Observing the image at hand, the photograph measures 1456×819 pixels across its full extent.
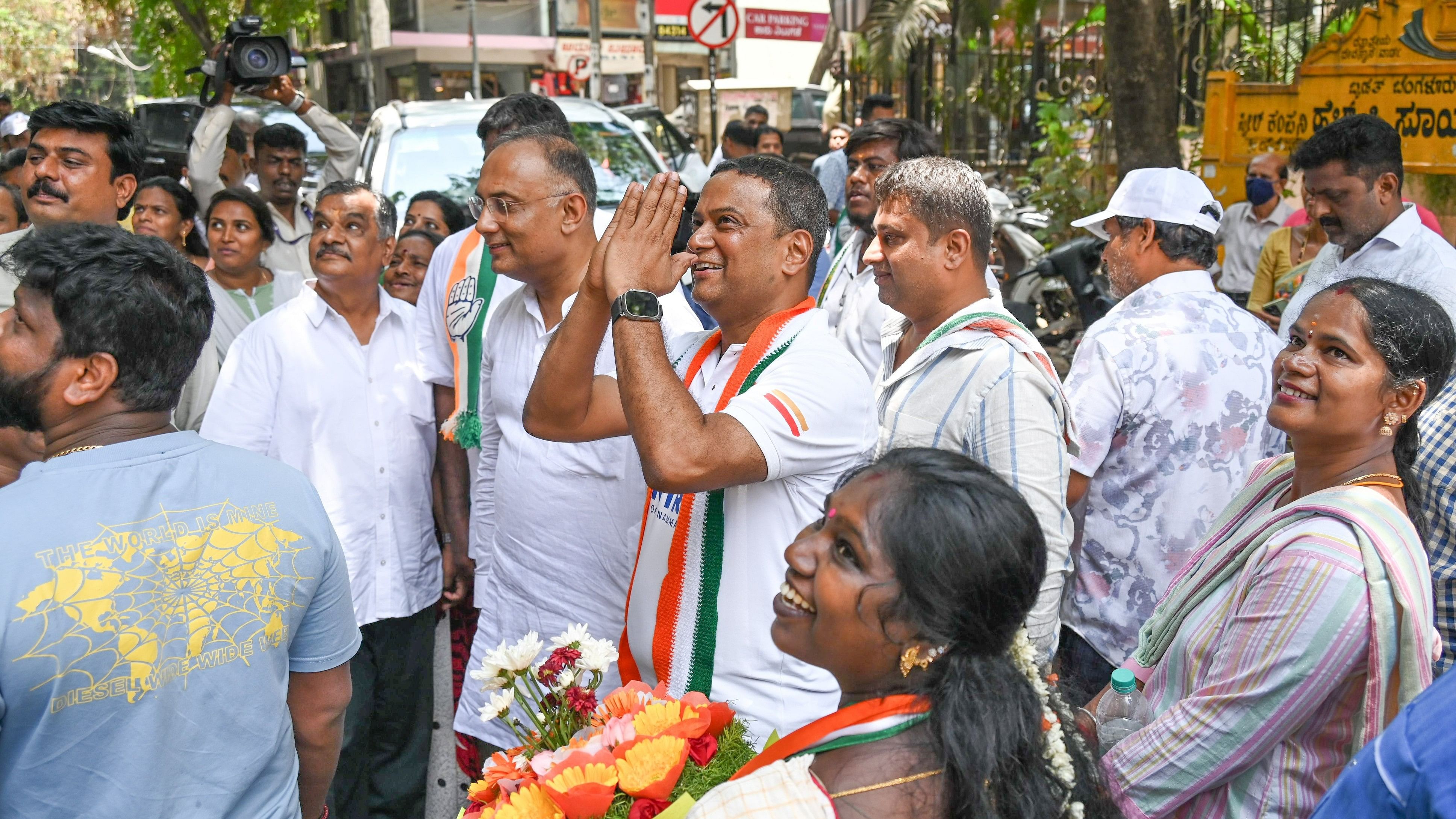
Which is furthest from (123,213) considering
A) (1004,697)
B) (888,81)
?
(888,81)

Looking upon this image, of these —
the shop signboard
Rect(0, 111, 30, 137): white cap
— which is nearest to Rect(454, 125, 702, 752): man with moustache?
Rect(0, 111, 30, 137): white cap

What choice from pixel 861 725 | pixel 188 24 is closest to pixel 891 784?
pixel 861 725

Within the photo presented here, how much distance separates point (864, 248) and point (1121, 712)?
2815 millimetres

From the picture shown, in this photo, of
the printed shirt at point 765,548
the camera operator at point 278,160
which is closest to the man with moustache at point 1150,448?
the printed shirt at point 765,548

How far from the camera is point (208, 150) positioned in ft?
19.6

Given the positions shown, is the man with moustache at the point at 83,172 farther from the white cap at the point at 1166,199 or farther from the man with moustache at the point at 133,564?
the white cap at the point at 1166,199

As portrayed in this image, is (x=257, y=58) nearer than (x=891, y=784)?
No

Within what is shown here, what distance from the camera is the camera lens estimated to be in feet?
20.1

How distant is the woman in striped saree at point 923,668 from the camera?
150 centimetres

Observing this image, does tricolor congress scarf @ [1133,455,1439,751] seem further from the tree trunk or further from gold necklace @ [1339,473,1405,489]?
the tree trunk

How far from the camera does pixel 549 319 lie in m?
3.27

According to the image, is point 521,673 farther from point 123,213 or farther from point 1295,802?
point 123,213

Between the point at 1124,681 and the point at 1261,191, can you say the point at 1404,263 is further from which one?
the point at 1261,191

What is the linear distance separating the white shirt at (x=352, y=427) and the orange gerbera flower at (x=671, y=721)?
2.01 metres
